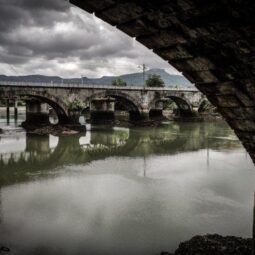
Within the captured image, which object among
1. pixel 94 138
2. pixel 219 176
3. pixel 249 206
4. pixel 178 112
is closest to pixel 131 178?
pixel 219 176

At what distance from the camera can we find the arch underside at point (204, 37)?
331cm

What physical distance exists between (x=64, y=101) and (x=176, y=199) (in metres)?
26.8

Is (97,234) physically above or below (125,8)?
below

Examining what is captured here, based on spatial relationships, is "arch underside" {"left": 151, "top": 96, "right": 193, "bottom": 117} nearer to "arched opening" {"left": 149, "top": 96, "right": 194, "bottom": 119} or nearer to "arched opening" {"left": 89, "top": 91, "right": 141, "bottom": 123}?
"arched opening" {"left": 149, "top": 96, "right": 194, "bottom": 119}

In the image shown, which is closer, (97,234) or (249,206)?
(97,234)

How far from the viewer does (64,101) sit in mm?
36219

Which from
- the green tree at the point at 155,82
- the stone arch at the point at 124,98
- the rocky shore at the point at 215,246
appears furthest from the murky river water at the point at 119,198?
the green tree at the point at 155,82

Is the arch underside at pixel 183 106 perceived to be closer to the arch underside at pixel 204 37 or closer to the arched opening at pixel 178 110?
the arched opening at pixel 178 110

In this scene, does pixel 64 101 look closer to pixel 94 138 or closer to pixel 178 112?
pixel 94 138

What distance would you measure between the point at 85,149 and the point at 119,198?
1244 centimetres

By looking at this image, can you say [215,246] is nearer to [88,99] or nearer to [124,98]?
[88,99]


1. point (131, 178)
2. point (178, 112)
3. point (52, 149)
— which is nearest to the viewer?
point (131, 178)

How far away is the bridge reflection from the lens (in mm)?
17766

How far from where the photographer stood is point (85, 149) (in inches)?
947
